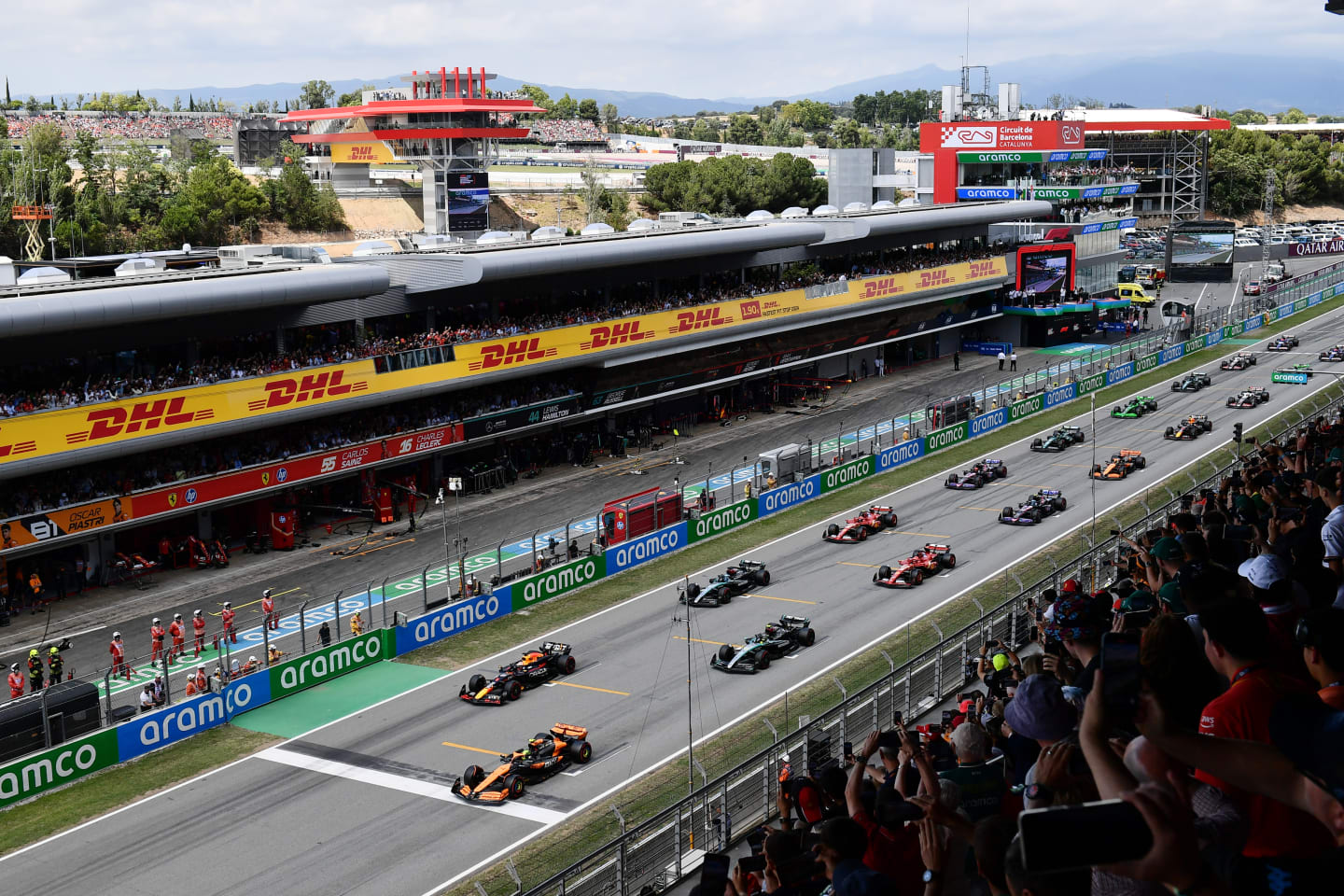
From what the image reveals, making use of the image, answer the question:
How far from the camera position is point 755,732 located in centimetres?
2738

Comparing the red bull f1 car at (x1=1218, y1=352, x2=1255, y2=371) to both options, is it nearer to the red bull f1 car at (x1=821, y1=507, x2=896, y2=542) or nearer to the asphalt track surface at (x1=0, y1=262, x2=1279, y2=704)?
the asphalt track surface at (x1=0, y1=262, x2=1279, y2=704)

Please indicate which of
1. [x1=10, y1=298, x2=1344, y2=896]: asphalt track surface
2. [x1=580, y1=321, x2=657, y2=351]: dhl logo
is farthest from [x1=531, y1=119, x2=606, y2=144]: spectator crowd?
[x1=10, y1=298, x2=1344, y2=896]: asphalt track surface

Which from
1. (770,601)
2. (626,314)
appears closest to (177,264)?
(626,314)

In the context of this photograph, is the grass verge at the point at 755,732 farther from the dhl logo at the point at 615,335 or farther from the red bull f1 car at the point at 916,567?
the dhl logo at the point at 615,335

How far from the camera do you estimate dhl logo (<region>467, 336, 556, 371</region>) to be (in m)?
50.7

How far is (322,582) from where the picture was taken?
133ft

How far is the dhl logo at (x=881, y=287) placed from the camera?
71375mm

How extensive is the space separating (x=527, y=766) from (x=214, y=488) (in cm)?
2043

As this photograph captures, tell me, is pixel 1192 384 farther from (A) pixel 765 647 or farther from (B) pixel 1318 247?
(B) pixel 1318 247

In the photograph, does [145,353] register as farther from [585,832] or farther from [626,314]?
[585,832]

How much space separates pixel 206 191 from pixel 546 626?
7313cm

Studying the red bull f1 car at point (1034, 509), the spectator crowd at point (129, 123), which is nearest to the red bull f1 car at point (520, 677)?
the red bull f1 car at point (1034, 509)

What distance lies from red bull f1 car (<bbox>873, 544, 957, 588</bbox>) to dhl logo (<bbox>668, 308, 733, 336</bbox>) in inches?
847

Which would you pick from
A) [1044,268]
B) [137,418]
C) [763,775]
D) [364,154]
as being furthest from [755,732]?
[364,154]
